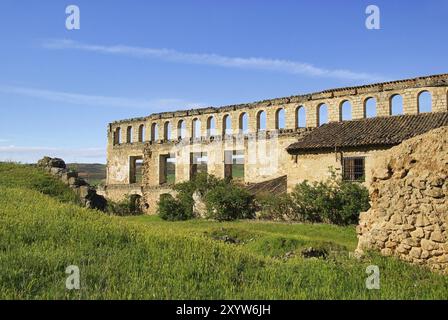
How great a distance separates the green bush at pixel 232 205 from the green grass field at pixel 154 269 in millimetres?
13397

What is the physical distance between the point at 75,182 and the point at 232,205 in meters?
8.95

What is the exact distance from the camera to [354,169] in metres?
21.9

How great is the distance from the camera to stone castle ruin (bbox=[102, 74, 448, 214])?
22094mm

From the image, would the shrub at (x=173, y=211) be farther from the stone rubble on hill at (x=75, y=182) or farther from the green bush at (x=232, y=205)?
the stone rubble on hill at (x=75, y=182)

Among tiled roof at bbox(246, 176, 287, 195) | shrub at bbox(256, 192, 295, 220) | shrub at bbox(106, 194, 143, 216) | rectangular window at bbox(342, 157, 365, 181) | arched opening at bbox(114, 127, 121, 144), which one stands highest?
arched opening at bbox(114, 127, 121, 144)

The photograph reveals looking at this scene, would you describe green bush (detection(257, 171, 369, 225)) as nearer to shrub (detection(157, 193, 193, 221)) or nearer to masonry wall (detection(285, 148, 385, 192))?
masonry wall (detection(285, 148, 385, 192))

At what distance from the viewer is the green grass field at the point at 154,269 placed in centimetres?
657

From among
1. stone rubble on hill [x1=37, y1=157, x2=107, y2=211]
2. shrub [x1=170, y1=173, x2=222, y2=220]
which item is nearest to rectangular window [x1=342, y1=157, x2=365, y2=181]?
shrub [x1=170, y1=173, x2=222, y2=220]

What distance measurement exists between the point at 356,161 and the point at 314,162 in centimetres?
214

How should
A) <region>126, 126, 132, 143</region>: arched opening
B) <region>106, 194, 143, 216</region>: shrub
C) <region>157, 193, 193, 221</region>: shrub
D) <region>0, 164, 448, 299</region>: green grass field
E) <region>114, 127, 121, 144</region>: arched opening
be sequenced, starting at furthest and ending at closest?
1. <region>114, 127, 121, 144</region>: arched opening
2. <region>126, 126, 132, 143</region>: arched opening
3. <region>106, 194, 143, 216</region>: shrub
4. <region>157, 193, 193, 221</region>: shrub
5. <region>0, 164, 448, 299</region>: green grass field

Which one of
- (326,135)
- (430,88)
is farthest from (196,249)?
(430,88)

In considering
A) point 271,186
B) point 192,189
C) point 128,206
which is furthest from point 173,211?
point 128,206

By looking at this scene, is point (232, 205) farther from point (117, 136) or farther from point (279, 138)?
point (117, 136)

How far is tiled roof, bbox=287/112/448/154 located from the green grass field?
42.6 feet
